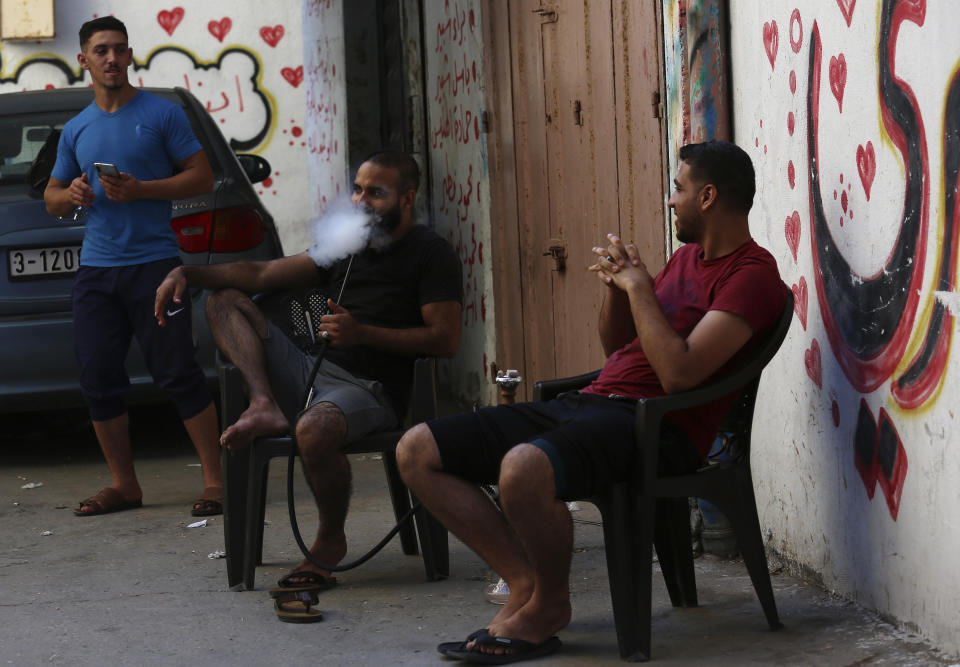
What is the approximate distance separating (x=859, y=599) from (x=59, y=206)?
141 inches

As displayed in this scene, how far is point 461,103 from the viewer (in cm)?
797

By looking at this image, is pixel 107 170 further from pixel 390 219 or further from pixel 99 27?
pixel 390 219

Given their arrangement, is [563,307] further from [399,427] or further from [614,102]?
[399,427]

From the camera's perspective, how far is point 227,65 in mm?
11555

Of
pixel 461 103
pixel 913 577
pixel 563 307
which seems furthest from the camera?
pixel 461 103

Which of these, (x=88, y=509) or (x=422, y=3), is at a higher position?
(x=422, y=3)

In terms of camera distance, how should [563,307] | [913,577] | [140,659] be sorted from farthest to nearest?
1. [563,307]
2. [140,659]
3. [913,577]

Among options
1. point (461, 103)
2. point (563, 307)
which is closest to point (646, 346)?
point (563, 307)

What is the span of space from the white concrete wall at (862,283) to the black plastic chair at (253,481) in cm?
111

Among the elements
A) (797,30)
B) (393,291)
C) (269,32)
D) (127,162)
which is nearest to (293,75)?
(269,32)

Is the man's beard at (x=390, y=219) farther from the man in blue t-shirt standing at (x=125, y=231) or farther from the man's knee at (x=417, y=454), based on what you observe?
the man in blue t-shirt standing at (x=125, y=231)

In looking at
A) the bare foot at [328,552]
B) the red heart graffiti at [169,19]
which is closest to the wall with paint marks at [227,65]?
the red heart graffiti at [169,19]

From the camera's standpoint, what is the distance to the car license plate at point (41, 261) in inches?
245

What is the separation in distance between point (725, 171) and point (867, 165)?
0.37 m
